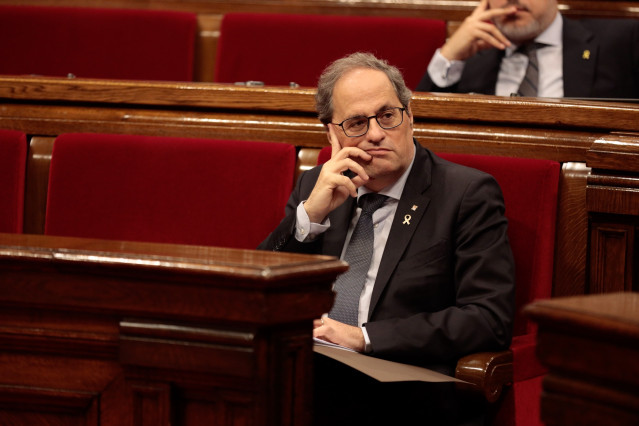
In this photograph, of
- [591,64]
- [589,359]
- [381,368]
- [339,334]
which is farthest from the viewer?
[591,64]

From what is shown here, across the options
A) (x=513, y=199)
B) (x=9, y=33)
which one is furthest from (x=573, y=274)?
(x=9, y=33)

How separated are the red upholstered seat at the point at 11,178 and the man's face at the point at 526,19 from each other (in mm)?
650

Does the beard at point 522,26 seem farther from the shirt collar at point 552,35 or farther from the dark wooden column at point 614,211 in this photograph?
the dark wooden column at point 614,211

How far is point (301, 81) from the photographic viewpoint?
1328mm

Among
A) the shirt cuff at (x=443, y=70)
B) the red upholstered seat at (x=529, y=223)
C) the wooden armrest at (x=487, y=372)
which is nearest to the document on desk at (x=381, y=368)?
the wooden armrest at (x=487, y=372)

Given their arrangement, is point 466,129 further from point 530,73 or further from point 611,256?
point 530,73

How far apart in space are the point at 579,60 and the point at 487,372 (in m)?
0.62

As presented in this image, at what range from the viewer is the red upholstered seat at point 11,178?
100cm

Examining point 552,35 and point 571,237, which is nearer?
point 571,237

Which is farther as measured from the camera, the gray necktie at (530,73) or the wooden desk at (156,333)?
the gray necktie at (530,73)

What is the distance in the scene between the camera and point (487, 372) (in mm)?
701

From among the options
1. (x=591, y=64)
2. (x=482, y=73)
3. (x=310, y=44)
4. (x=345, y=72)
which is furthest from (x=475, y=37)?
(x=345, y=72)

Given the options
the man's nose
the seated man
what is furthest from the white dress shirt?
the man's nose

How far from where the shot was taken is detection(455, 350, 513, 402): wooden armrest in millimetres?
691
